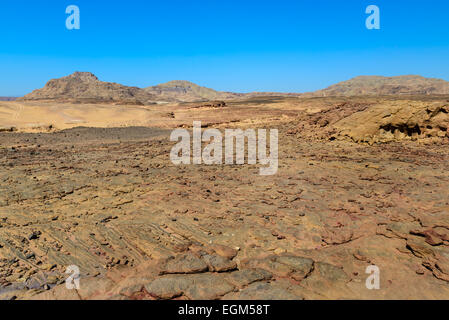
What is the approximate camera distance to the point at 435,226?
4.32m

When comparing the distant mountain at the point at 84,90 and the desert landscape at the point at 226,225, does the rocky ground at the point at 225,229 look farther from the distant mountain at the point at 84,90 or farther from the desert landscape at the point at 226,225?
the distant mountain at the point at 84,90

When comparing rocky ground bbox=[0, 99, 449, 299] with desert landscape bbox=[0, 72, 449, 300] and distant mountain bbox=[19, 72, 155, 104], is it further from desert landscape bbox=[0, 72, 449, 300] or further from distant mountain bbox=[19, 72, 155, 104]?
distant mountain bbox=[19, 72, 155, 104]

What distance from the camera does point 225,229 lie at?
4.58 meters

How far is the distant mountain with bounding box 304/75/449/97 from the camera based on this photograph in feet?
255

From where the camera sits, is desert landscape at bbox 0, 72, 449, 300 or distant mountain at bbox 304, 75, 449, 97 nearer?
desert landscape at bbox 0, 72, 449, 300

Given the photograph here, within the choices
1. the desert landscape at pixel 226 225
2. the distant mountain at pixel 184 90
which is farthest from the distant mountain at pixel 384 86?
the desert landscape at pixel 226 225

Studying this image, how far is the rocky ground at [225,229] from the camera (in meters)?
3.21

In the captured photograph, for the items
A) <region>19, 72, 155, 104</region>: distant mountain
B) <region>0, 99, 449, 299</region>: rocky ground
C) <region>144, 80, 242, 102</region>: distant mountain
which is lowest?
<region>0, 99, 449, 299</region>: rocky ground

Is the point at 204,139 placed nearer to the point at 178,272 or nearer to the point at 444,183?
the point at 444,183

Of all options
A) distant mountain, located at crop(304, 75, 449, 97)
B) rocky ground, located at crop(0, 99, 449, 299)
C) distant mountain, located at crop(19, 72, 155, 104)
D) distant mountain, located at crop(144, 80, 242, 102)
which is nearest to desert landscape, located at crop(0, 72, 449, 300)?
rocky ground, located at crop(0, 99, 449, 299)

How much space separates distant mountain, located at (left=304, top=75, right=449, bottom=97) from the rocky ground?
7950 centimetres

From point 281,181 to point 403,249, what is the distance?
3240mm

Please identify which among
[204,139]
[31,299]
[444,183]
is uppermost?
[204,139]

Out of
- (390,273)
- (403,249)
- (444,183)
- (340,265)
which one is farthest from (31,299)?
(444,183)
